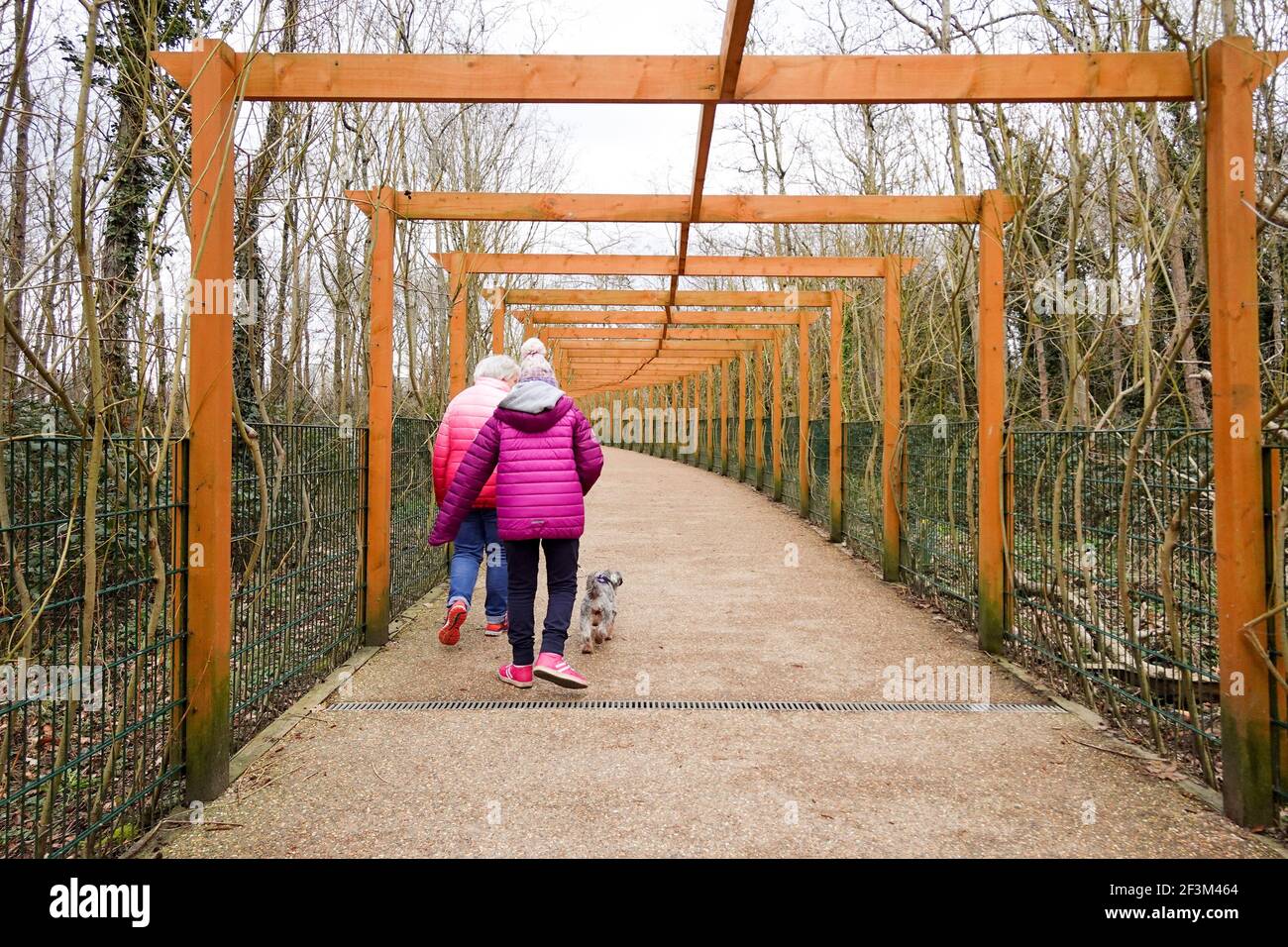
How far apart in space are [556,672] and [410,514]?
259 centimetres

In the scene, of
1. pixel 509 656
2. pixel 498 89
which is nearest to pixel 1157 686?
pixel 509 656

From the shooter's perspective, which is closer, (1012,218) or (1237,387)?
(1237,387)

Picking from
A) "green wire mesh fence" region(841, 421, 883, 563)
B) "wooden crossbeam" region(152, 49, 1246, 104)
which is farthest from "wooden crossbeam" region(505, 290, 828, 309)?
"wooden crossbeam" region(152, 49, 1246, 104)

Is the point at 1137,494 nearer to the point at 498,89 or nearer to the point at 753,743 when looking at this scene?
the point at 753,743

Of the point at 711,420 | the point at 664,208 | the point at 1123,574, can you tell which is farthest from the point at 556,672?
the point at 711,420

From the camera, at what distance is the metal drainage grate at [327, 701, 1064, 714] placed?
411cm

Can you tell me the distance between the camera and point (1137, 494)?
418 cm

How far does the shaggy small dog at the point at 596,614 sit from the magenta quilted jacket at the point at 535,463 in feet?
3.05

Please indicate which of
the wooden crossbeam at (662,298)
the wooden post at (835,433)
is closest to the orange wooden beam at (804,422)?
the wooden crossbeam at (662,298)

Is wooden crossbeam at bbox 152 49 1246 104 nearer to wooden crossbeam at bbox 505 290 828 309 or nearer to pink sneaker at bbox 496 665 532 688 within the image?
pink sneaker at bbox 496 665 532 688

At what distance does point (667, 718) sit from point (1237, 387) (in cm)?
266

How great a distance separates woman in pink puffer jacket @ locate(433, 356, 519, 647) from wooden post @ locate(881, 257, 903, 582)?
377cm

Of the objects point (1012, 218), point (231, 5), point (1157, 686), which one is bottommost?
point (1157, 686)
